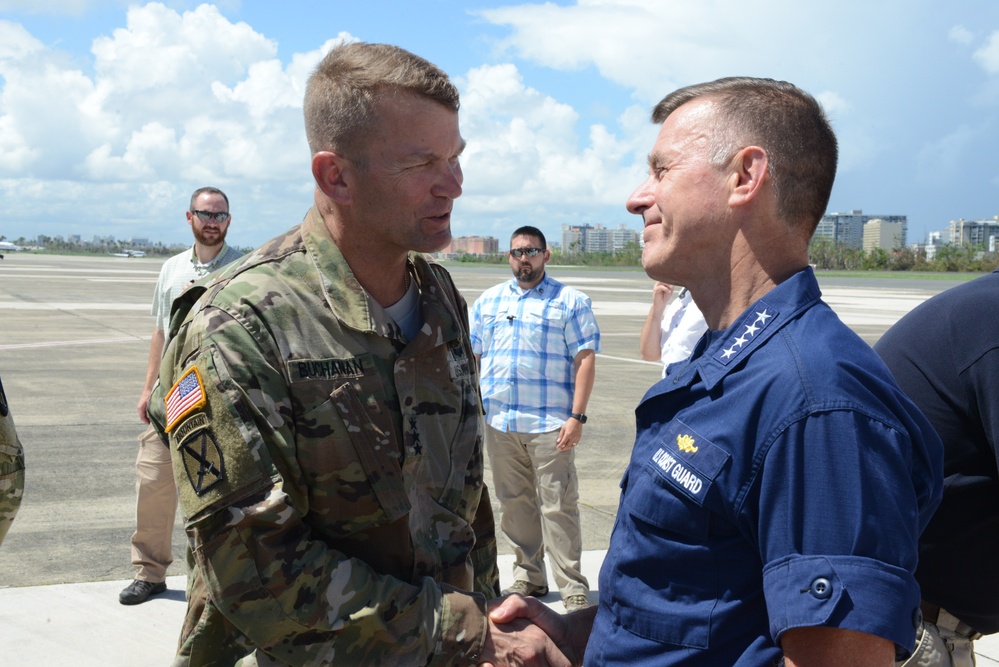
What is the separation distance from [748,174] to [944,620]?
56.6 inches

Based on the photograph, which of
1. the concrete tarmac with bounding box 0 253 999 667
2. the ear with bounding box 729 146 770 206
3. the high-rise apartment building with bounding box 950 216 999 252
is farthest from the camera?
the high-rise apartment building with bounding box 950 216 999 252

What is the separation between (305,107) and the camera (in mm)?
2357

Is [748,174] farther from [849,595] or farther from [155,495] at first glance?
[155,495]

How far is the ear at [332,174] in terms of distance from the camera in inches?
90.6

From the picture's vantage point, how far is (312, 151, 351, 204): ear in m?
2.30

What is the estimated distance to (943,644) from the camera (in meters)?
2.44

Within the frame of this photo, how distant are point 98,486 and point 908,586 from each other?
23.4ft

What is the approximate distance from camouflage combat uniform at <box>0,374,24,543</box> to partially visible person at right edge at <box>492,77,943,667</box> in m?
1.63

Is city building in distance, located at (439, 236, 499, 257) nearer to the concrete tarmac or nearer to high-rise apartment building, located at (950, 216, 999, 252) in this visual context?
high-rise apartment building, located at (950, 216, 999, 252)

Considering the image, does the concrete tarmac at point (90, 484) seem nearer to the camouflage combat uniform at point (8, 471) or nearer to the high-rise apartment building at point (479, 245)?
the camouflage combat uniform at point (8, 471)

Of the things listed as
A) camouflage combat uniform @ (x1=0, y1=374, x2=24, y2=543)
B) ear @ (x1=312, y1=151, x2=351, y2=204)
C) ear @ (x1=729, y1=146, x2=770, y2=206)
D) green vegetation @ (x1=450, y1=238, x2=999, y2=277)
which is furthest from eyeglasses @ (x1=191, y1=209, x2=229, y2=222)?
green vegetation @ (x1=450, y1=238, x2=999, y2=277)

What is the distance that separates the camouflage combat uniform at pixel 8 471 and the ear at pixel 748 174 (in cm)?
195

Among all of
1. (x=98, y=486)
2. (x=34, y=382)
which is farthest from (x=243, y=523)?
(x=34, y=382)

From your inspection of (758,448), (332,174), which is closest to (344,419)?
(332,174)
